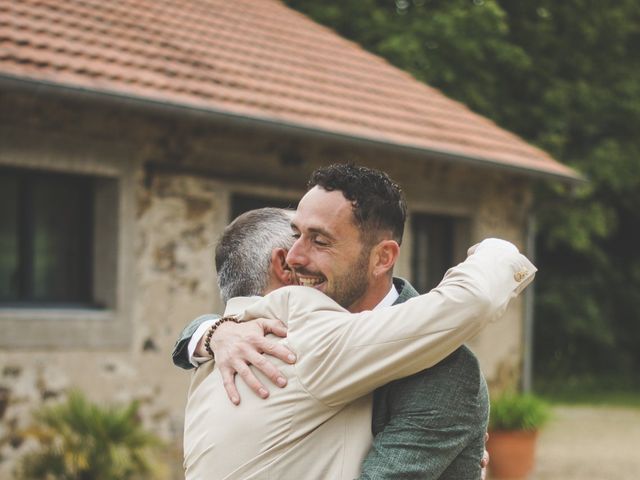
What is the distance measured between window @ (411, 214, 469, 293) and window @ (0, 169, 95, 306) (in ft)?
12.7

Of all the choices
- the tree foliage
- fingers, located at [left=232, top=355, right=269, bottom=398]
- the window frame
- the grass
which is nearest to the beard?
fingers, located at [left=232, top=355, right=269, bottom=398]

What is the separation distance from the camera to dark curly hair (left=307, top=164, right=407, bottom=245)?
207cm

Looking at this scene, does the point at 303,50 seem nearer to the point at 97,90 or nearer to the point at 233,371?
the point at 97,90

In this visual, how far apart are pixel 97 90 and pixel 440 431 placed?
5.21 m

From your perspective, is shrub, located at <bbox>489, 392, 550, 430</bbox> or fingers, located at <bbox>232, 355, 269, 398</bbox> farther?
shrub, located at <bbox>489, 392, 550, 430</bbox>

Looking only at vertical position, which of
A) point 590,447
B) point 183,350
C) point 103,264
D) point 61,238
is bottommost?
point 590,447

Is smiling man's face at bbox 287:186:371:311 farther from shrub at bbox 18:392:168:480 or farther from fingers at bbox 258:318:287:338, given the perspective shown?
shrub at bbox 18:392:168:480

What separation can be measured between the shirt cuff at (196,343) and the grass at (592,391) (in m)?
15.9

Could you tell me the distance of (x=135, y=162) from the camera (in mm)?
7602

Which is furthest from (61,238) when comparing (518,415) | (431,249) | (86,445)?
(518,415)

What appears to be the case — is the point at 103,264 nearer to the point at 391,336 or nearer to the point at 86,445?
the point at 86,445

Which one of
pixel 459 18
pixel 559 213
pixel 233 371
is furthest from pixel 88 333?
pixel 559 213

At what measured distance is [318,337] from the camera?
195 centimetres

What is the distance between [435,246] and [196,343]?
27.1 feet
